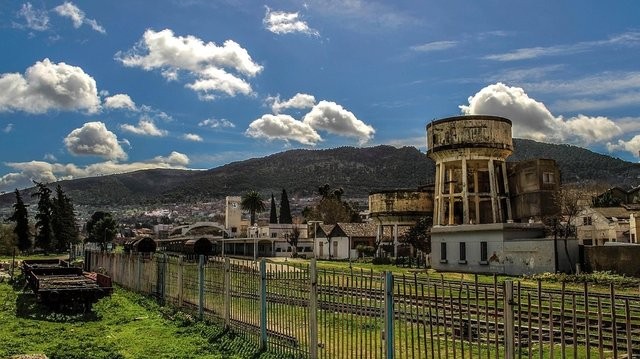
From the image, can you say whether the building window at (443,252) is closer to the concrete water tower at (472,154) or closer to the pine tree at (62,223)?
the concrete water tower at (472,154)

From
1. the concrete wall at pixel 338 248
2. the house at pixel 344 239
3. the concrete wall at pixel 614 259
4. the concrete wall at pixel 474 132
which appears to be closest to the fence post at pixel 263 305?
the concrete wall at pixel 614 259

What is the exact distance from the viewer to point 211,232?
112438 millimetres

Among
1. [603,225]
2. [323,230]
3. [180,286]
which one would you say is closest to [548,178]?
[603,225]

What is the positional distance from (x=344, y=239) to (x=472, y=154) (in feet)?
97.3

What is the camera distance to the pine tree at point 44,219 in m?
80.7

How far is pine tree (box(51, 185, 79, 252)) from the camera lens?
88188mm

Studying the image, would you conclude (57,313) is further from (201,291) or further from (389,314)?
(389,314)

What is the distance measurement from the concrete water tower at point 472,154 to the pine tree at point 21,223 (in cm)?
5757

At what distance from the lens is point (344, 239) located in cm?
7481

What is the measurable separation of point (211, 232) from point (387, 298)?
10649 centimetres

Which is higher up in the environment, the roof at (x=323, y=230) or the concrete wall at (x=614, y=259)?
the roof at (x=323, y=230)

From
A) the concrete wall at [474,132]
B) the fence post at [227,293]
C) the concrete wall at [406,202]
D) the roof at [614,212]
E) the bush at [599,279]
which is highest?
the concrete wall at [474,132]

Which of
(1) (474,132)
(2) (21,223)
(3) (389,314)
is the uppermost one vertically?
(1) (474,132)

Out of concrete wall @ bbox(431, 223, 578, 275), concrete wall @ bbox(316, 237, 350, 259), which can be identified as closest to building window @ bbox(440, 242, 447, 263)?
concrete wall @ bbox(431, 223, 578, 275)
